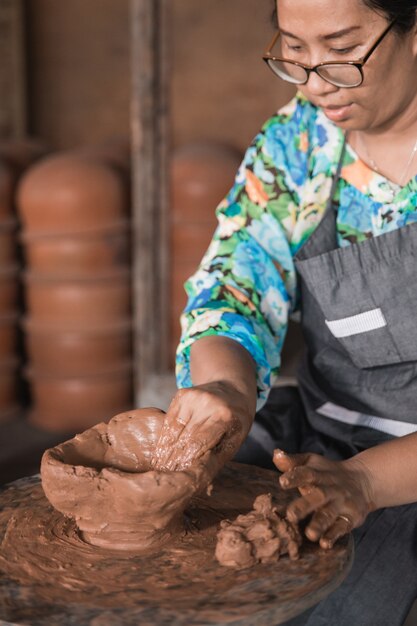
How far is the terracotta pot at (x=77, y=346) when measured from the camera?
3941mm

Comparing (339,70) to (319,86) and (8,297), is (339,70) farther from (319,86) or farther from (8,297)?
(8,297)

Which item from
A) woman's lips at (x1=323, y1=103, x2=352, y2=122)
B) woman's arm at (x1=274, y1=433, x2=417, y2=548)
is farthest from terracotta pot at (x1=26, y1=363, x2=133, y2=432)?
woman's arm at (x1=274, y1=433, x2=417, y2=548)

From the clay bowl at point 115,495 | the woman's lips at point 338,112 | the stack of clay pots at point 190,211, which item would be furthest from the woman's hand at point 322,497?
the stack of clay pots at point 190,211

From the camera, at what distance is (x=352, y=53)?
1579mm

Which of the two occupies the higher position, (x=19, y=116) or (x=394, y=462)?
(x=19, y=116)

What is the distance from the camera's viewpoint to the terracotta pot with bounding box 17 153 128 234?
12.4 feet

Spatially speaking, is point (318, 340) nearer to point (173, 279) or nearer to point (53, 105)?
point (173, 279)

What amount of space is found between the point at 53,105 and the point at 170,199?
202 cm

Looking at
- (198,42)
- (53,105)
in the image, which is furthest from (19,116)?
(198,42)

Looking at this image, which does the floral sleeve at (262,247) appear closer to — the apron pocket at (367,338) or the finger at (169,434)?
the apron pocket at (367,338)

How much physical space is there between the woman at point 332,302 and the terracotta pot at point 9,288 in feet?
7.45

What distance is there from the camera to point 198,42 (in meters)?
4.58

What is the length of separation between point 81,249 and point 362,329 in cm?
228

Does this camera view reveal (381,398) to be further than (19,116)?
No
